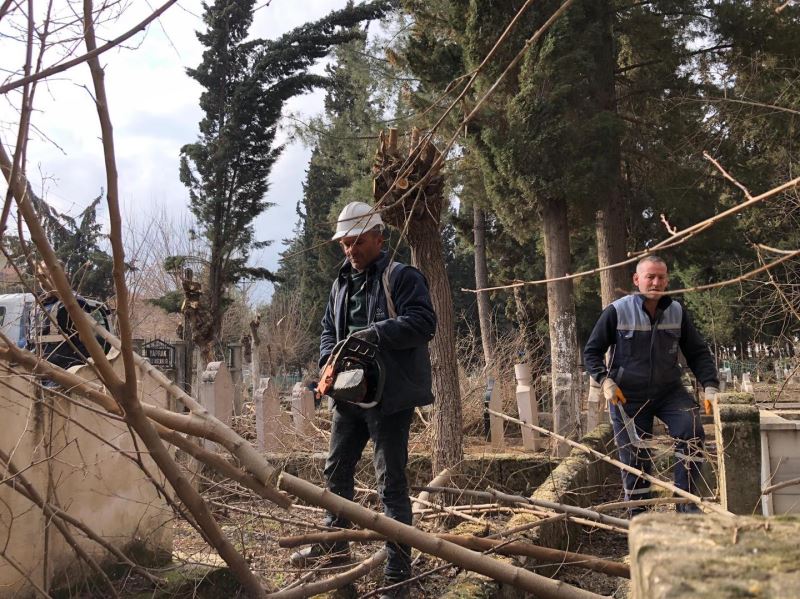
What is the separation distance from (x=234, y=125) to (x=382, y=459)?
20.0 metres

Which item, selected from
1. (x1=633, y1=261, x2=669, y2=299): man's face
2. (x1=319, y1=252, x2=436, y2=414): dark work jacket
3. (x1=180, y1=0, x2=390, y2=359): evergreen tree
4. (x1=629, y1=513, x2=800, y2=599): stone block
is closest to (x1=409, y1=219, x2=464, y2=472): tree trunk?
(x1=633, y1=261, x2=669, y2=299): man's face

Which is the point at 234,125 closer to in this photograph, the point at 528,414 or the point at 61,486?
the point at 528,414

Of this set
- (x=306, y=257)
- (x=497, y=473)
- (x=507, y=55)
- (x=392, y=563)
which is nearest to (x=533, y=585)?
(x=392, y=563)

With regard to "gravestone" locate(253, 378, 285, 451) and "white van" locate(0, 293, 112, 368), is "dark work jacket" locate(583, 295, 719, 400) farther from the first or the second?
"gravestone" locate(253, 378, 285, 451)

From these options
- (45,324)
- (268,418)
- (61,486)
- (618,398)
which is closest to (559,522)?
(618,398)

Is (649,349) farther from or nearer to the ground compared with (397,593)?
farther from the ground

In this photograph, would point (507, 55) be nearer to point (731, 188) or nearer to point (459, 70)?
point (459, 70)

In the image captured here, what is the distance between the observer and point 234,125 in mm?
22484

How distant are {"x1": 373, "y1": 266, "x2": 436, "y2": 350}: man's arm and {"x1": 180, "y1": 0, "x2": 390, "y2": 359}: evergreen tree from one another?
18.2m

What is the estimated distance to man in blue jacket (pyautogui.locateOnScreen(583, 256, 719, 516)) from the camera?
509 centimetres

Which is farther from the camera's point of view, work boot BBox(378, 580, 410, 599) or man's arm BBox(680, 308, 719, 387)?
man's arm BBox(680, 308, 719, 387)

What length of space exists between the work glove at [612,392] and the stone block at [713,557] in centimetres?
377

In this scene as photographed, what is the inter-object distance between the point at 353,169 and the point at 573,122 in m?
8.54

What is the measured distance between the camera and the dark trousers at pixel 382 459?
367cm
